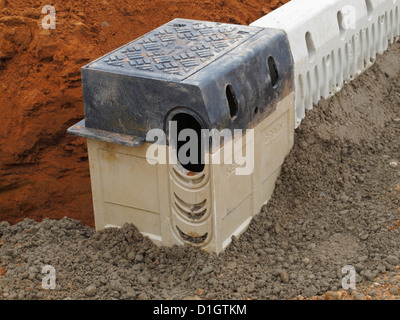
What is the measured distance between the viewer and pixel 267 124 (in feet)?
19.5

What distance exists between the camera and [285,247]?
5801 millimetres

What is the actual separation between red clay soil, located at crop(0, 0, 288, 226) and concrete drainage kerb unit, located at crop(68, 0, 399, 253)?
6.41 feet

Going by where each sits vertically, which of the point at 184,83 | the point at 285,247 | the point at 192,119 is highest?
the point at 184,83

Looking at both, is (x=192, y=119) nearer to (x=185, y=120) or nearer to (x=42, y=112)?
(x=185, y=120)

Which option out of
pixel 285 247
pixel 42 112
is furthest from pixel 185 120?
pixel 42 112

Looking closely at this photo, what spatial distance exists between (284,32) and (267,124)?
80 cm

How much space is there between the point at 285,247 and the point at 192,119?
1.22 metres

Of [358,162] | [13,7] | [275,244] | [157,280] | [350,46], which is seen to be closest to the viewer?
[157,280]

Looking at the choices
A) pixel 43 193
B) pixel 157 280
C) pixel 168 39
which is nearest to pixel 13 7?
pixel 43 193

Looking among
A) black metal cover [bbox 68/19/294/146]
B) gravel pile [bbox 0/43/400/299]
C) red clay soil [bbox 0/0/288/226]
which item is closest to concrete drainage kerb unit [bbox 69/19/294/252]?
black metal cover [bbox 68/19/294/146]

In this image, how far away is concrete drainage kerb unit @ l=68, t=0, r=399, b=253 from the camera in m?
5.29

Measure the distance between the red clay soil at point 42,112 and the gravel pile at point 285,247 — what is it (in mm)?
1420

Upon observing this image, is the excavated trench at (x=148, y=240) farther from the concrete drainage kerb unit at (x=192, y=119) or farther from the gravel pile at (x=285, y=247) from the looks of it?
the concrete drainage kerb unit at (x=192, y=119)

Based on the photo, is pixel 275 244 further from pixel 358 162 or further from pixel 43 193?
pixel 43 193
